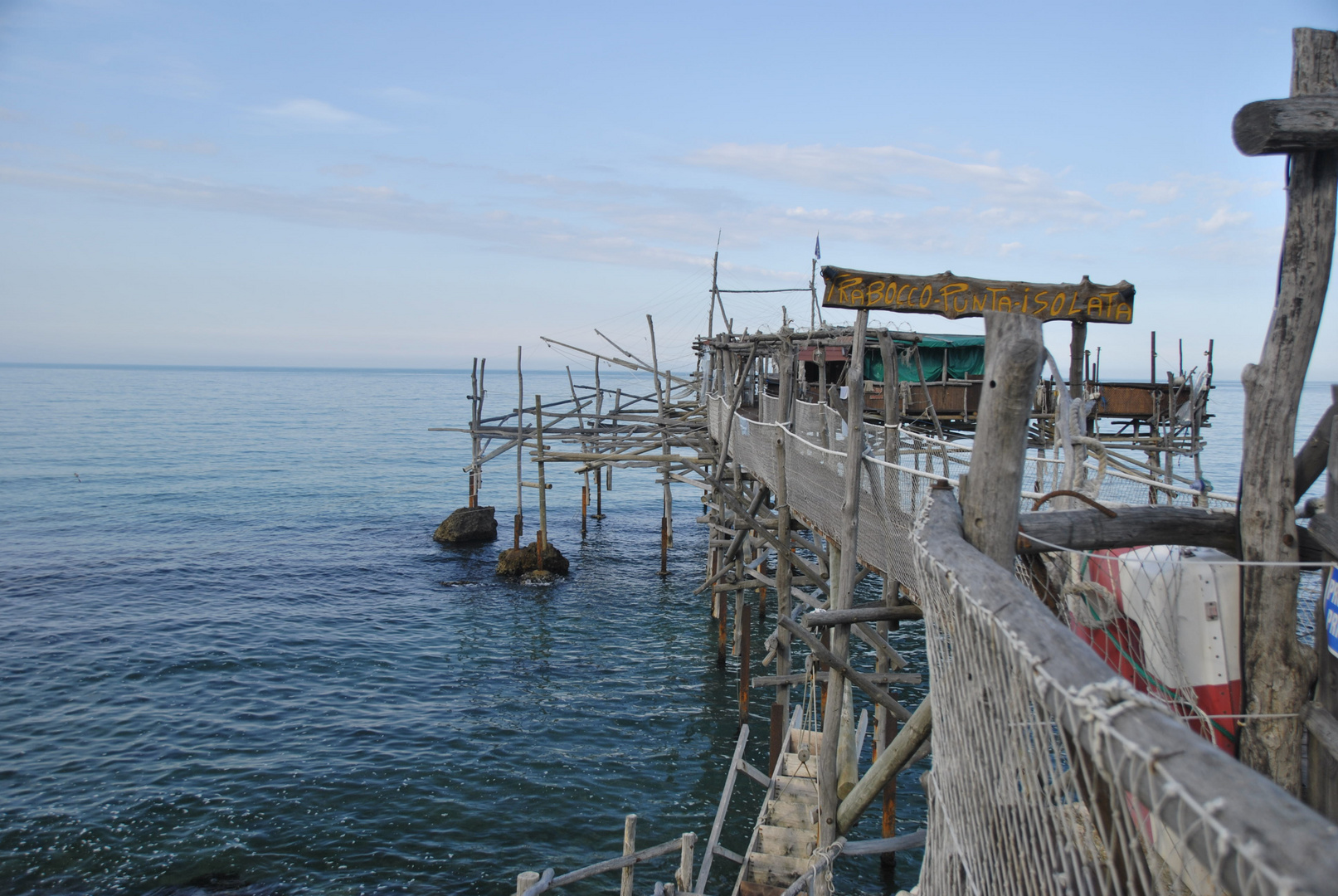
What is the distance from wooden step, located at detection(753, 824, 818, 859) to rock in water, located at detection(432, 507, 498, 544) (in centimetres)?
2198

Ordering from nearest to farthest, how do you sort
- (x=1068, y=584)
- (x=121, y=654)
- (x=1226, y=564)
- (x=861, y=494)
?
1. (x=1226, y=564)
2. (x=1068, y=584)
3. (x=861, y=494)
4. (x=121, y=654)

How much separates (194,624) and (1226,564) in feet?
73.1

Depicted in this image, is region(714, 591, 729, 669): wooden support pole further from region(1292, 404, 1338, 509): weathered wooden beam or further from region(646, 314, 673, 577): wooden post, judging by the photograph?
region(1292, 404, 1338, 509): weathered wooden beam

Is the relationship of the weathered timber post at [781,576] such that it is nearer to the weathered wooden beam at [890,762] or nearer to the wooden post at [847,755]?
the wooden post at [847,755]

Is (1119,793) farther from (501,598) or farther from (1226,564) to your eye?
(501,598)

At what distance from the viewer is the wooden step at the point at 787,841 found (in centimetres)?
909

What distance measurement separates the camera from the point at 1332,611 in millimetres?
3746

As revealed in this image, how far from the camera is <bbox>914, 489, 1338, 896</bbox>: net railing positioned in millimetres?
1406

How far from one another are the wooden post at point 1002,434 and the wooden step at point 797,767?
300 inches

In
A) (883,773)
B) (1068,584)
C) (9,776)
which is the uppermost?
(1068,584)

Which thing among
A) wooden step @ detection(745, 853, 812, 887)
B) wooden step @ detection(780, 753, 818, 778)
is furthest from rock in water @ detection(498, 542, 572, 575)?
wooden step @ detection(745, 853, 812, 887)

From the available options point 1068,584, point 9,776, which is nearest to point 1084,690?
point 1068,584

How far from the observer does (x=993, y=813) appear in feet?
8.77

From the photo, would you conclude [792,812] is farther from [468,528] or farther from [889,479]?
[468,528]
